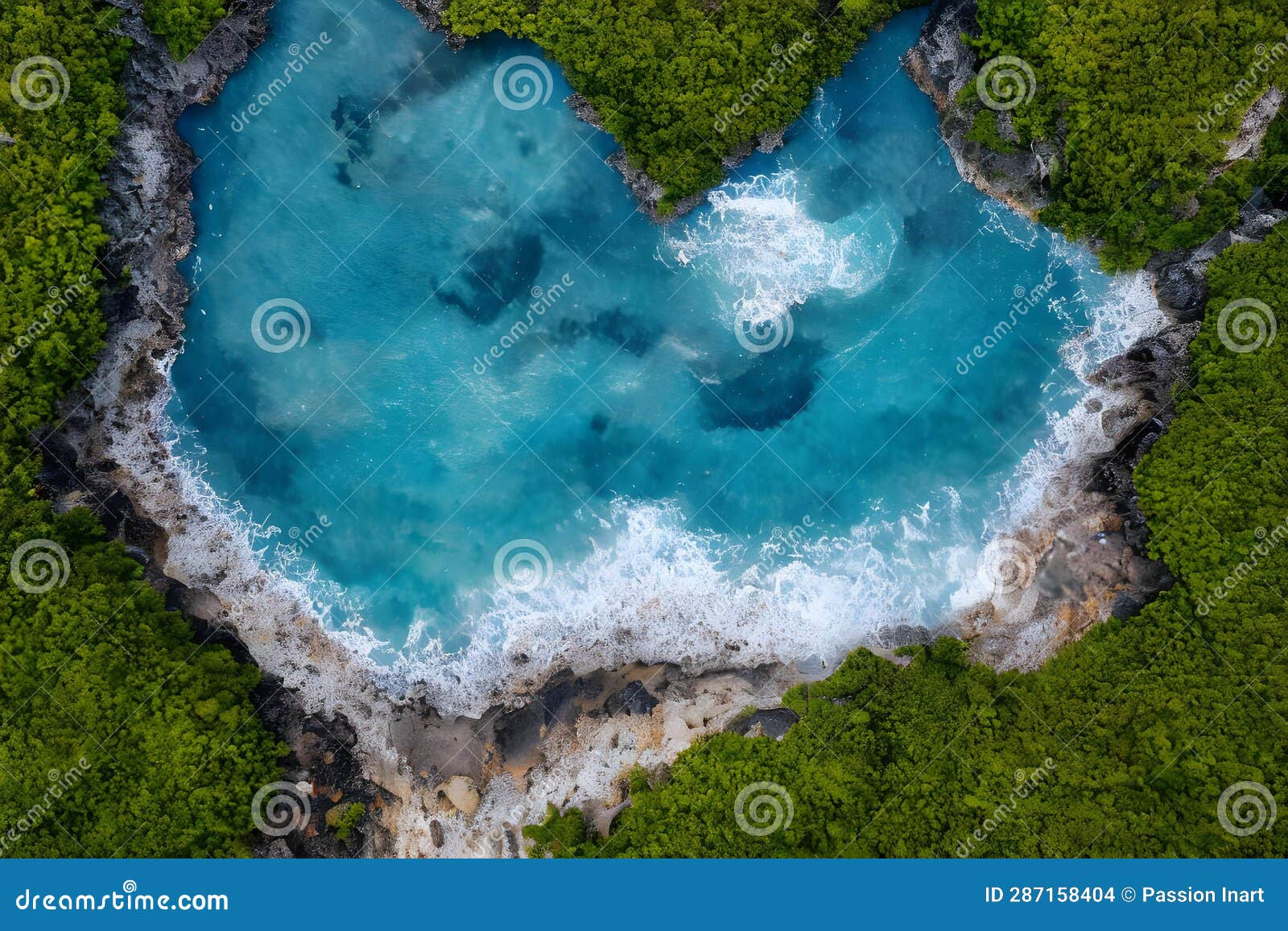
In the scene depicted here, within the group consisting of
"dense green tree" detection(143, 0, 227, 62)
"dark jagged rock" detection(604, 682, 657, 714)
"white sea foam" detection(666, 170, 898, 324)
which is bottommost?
"dark jagged rock" detection(604, 682, 657, 714)

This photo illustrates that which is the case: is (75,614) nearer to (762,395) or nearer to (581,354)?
(581,354)

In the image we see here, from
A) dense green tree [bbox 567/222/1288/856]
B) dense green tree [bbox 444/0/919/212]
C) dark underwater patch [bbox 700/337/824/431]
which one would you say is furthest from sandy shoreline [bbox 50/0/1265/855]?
dark underwater patch [bbox 700/337/824/431]

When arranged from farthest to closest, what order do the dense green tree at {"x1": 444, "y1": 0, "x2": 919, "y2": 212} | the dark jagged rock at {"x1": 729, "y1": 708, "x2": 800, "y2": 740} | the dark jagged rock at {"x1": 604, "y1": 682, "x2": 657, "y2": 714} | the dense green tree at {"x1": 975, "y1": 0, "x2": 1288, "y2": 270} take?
the dark jagged rock at {"x1": 604, "y1": 682, "x2": 657, "y2": 714}, the dark jagged rock at {"x1": 729, "y1": 708, "x2": 800, "y2": 740}, the dense green tree at {"x1": 444, "y1": 0, "x2": 919, "y2": 212}, the dense green tree at {"x1": 975, "y1": 0, "x2": 1288, "y2": 270}

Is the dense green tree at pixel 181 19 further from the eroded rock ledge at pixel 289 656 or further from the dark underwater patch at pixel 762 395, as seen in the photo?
the dark underwater patch at pixel 762 395

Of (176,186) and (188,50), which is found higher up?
(188,50)

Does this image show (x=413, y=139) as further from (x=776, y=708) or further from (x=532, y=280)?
(x=776, y=708)

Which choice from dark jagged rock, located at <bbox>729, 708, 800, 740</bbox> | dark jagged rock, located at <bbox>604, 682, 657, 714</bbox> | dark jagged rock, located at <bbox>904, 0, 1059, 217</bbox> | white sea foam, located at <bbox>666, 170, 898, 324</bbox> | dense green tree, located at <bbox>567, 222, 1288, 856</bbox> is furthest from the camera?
white sea foam, located at <bbox>666, 170, 898, 324</bbox>

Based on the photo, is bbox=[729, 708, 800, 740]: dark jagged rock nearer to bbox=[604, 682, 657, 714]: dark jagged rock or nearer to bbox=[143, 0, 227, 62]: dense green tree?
bbox=[604, 682, 657, 714]: dark jagged rock

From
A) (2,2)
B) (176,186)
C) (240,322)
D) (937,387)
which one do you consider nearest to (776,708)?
(937,387)
